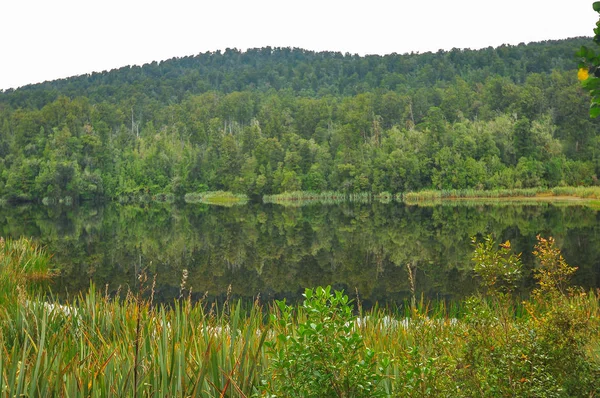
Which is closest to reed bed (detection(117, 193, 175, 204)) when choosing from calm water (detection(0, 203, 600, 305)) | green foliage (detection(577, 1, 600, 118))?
calm water (detection(0, 203, 600, 305))

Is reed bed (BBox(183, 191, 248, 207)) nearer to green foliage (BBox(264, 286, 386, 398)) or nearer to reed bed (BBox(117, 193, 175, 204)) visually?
reed bed (BBox(117, 193, 175, 204))

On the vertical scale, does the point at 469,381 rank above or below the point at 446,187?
above

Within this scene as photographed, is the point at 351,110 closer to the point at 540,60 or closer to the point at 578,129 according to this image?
the point at 578,129

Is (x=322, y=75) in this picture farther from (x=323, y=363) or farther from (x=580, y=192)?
(x=323, y=363)

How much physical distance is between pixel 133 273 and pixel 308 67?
15108 centimetres

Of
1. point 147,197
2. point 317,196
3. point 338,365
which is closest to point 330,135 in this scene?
point 317,196

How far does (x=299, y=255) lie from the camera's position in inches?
757

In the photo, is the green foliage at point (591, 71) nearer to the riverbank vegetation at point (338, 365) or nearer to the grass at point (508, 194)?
the riverbank vegetation at point (338, 365)

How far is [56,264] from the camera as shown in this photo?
1661cm

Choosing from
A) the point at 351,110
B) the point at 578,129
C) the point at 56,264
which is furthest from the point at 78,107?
the point at 56,264

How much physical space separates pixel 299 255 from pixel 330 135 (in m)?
81.8

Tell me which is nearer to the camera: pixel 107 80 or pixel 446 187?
pixel 446 187

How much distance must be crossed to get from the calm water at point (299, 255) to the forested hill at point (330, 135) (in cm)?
4532

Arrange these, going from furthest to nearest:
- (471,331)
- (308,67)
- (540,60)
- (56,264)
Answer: (308,67) < (540,60) < (56,264) < (471,331)
